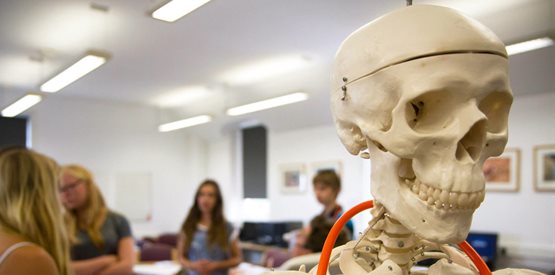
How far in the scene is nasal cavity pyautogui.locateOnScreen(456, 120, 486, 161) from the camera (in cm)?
85

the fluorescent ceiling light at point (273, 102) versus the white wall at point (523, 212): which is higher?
the fluorescent ceiling light at point (273, 102)

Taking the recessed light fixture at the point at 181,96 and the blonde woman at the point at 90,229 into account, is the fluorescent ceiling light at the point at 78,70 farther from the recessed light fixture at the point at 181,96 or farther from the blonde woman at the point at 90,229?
the recessed light fixture at the point at 181,96

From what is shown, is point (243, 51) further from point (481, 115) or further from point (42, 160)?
point (481, 115)

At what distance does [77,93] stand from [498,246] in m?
6.54

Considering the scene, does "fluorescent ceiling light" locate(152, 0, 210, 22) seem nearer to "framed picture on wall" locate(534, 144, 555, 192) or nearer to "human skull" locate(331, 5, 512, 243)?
"human skull" locate(331, 5, 512, 243)

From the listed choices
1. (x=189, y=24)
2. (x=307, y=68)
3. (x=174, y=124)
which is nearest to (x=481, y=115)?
Answer: (x=189, y=24)

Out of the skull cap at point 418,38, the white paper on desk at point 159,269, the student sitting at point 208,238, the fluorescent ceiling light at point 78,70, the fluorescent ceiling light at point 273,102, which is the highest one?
the fluorescent ceiling light at point 78,70

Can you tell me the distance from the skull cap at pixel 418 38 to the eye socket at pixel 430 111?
9 cm

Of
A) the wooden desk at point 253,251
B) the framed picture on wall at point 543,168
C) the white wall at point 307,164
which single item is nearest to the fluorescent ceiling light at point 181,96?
the white wall at point 307,164

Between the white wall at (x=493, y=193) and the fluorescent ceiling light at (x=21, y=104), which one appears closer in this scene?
the white wall at (x=493, y=193)

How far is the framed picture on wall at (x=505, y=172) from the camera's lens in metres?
4.57

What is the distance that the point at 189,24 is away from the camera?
4.14 metres

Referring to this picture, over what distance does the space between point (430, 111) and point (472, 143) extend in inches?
4.0

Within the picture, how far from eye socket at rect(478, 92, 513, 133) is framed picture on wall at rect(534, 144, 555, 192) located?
12.2 feet
